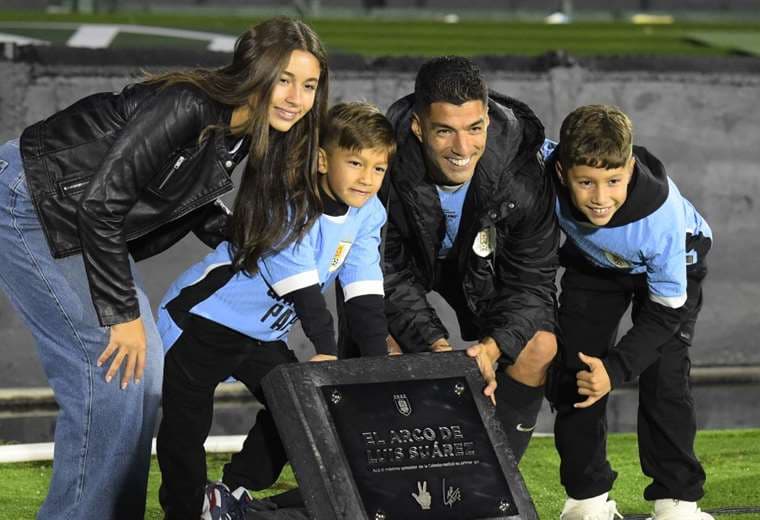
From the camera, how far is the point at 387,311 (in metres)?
3.74

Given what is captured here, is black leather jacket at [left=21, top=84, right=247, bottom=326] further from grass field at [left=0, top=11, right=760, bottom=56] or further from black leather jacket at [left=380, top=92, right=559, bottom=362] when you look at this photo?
grass field at [left=0, top=11, right=760, bottom=56]

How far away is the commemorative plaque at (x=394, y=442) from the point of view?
2.86 m

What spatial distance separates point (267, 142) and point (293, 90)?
0.13m

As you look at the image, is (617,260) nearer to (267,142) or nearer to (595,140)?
(595,140)

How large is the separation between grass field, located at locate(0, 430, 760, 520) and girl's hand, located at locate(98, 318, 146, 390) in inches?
35.1

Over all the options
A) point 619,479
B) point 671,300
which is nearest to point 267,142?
point 671,300

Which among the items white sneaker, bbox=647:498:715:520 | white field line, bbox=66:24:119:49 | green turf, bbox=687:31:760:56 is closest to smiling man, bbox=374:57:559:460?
white sneaker, bbox=647:498:715:520

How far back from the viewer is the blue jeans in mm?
3043

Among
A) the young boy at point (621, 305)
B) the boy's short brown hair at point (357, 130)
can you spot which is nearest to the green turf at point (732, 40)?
the young boy at point (621, 305)

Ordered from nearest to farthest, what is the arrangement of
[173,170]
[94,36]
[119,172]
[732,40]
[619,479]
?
[119,172]
[173,170]
[619,479]
[94,36]
[732,40]

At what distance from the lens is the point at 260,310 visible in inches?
136

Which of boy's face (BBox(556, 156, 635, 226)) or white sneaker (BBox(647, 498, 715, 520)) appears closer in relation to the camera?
boy's face (BBox(556, 156, 635, 226))

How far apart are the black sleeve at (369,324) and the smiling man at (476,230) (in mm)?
249
